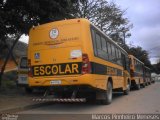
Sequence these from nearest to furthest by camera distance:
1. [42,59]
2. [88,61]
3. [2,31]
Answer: [88,61], [42,59], [2,31]

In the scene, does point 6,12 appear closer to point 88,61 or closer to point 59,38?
point 59,38

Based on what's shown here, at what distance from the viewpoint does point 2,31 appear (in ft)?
47.4

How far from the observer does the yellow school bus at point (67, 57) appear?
41.4 feet

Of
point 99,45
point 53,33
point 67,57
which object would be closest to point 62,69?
point 67,57

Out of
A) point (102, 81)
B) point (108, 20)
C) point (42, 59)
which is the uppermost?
point (108, 20)

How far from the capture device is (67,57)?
1291cm

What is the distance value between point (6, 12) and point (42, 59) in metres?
2.65

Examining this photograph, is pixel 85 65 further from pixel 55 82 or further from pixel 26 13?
pixel 26 13

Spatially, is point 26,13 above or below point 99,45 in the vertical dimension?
above

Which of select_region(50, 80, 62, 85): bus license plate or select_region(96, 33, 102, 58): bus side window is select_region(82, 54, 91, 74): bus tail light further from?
select_region(96, 33, 102, 58): bus side window

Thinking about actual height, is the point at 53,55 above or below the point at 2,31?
below

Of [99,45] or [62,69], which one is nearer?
[62,69]

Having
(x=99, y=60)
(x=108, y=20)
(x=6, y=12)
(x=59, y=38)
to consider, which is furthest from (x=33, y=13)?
(x=108, y=20)

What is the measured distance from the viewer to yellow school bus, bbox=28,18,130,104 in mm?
12633
